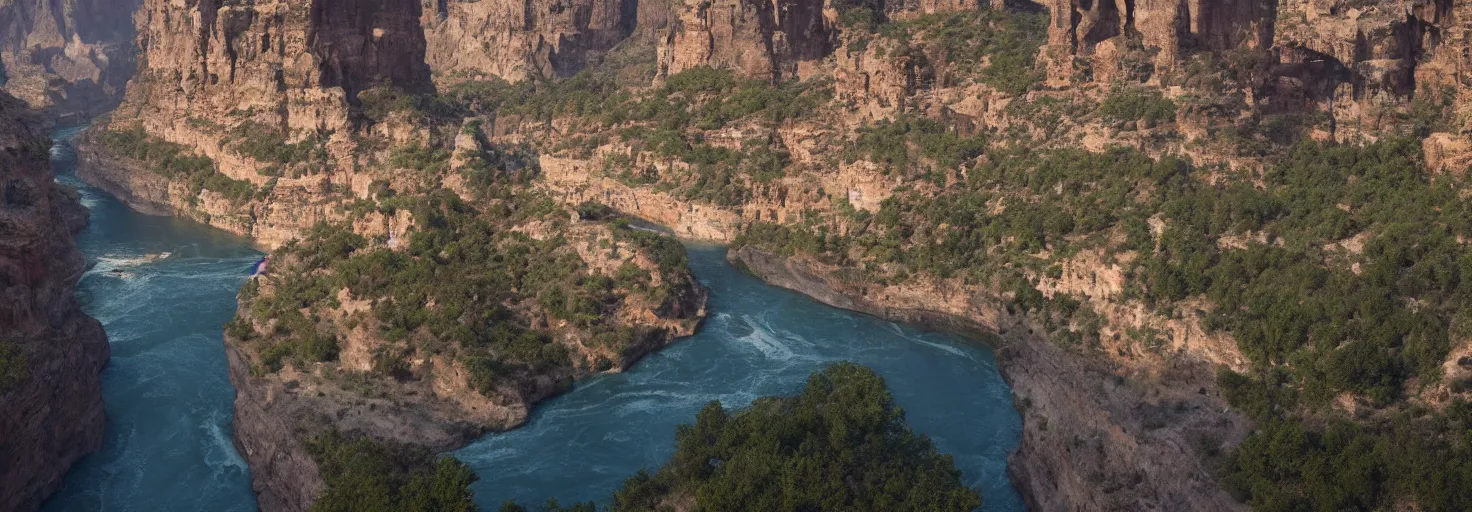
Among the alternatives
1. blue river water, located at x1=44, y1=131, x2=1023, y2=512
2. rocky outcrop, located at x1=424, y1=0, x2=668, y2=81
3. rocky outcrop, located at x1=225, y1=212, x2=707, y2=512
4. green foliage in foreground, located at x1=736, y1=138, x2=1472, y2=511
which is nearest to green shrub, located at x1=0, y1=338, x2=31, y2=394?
blue river water, located at x1=44, y1=131, x2=1023, y2=512

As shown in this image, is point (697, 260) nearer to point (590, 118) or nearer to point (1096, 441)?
point (590, 118)

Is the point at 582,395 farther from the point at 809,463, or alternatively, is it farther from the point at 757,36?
the point at 757,36

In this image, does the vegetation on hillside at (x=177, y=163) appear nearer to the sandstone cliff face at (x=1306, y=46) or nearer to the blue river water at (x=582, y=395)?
the blue river water at (x=582, y=395)

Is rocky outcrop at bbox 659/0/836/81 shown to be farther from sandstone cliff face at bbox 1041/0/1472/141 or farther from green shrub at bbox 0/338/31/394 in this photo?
green shrub at bbox 0/338/31/394

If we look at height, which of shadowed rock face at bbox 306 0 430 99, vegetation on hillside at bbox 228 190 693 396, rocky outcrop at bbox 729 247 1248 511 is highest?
shadowed rock face at bbox 306 0 430 99

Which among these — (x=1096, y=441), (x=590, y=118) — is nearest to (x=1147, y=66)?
(x=1096, y=441)
